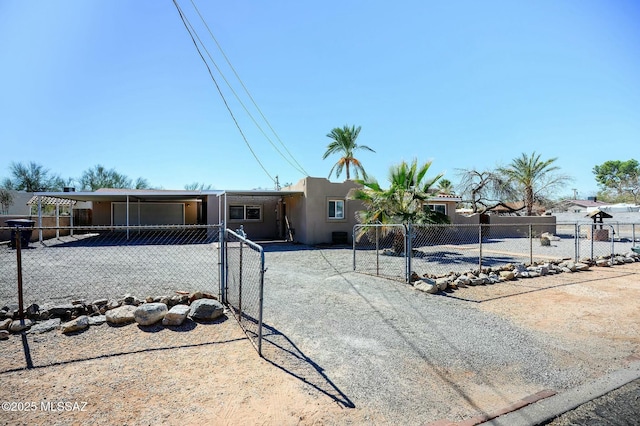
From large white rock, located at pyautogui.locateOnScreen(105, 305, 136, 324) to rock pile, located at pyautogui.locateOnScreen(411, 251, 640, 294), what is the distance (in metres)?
5.33

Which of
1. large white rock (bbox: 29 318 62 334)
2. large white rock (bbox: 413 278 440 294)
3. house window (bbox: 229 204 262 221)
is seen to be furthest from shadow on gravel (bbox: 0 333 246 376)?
house window (bbox: 229 204 262 221)

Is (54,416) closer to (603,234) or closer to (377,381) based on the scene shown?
(377,381)

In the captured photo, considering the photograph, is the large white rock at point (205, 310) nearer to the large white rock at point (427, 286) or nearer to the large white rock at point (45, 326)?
the large white rock at point (45, 326)

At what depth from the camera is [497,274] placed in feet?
28.3

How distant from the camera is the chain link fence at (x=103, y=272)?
6.43 meters

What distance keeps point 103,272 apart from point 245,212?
10.6 m

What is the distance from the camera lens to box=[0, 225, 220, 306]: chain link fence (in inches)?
253

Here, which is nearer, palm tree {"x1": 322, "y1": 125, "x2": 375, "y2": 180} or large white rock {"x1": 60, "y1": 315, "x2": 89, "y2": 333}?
large white rock {"x1": 60, "y1": 315, "x2": 89, "y2": 333}

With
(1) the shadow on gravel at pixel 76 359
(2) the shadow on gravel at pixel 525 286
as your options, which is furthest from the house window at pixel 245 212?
(1) the shadow on gravel at pixel 76 359

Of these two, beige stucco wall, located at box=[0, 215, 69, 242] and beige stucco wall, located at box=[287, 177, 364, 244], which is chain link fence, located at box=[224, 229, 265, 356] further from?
beige stucco wall, located at box=[0, 215, 69, 242]

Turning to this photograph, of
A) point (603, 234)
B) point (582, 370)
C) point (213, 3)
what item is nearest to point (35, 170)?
point (213, 3)

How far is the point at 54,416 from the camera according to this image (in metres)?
2.62

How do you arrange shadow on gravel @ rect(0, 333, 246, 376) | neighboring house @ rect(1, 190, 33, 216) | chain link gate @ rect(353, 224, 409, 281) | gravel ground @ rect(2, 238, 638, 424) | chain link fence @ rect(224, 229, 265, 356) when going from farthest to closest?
neighboring house @ rect(1, 190, 33, 216)
chain link gate @ rect(353, 224, 409, 281)
chain link fence @ rect(224, 229, 265, 356)
shadow on gravel @ rect(0, 333, 246, 376)
gravel ground @ rect(2, 238, 638, 424)

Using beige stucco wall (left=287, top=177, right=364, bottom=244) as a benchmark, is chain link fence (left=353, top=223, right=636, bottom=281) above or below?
below
